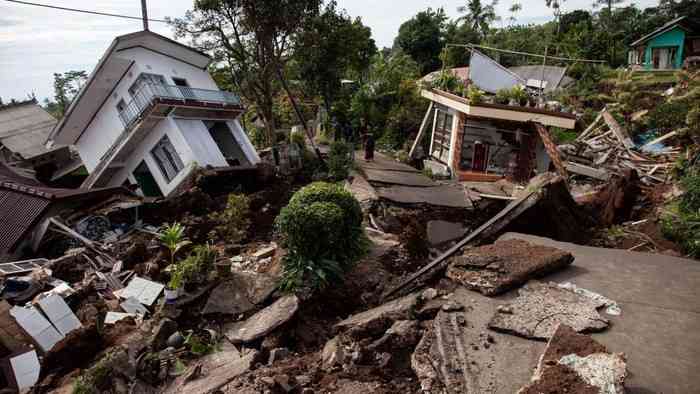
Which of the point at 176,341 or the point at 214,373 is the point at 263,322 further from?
the point at 176,341

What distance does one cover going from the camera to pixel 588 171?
50.4 feet

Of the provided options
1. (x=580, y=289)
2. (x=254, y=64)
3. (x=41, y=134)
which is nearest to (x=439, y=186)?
(x=580, y=289)

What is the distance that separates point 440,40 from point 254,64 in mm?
24970

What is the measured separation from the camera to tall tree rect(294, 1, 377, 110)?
2047cm

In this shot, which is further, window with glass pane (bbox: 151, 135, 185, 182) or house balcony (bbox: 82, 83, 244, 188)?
window with glass pane (bbox: 151, 135, 185, 182)

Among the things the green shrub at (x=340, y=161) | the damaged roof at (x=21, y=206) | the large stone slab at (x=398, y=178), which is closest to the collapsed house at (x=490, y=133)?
the large stone slab at (x=398, y=178)

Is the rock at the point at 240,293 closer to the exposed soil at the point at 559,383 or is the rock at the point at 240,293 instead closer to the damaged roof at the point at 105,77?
the exposed soil at the point at 559,383

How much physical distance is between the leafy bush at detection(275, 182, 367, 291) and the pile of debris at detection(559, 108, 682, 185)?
36.3 ft

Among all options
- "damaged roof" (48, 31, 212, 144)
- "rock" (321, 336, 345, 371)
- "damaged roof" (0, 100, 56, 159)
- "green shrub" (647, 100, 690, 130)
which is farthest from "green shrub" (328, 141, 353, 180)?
"damaged roof" (0, 100, 56, 159)

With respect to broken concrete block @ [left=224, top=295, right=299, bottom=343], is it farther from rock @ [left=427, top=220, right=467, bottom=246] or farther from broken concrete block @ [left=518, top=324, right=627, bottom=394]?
broken concrete block @ [left=518, top=324, right=627, bottom=394]

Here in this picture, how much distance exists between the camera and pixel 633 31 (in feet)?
137

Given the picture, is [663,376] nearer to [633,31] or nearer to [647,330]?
[647,330]

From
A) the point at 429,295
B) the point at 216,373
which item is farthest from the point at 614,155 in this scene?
the point at 216,373

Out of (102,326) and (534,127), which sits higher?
(534,127)
